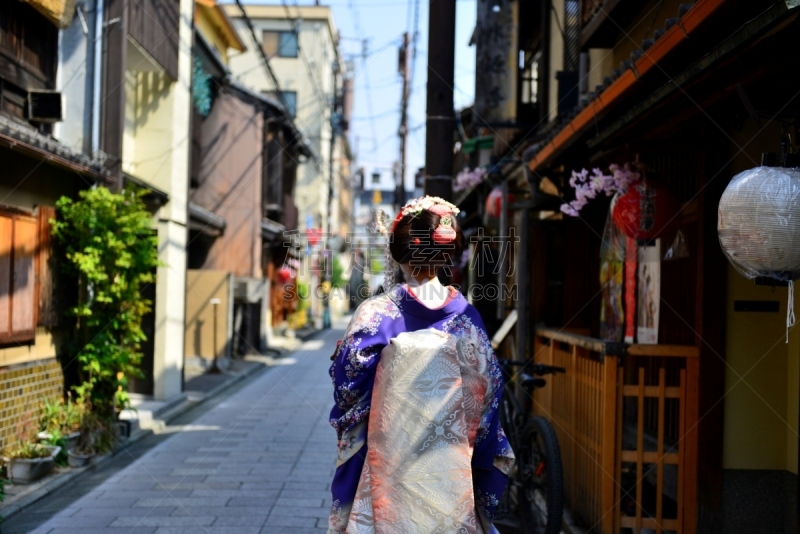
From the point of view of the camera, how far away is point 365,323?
3.56m

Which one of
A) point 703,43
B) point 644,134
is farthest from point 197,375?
point 703,43

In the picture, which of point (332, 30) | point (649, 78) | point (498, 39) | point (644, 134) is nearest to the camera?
point (649, 78)

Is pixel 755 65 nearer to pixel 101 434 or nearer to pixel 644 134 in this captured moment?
pixel 644 134

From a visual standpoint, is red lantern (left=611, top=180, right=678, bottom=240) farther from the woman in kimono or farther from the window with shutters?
the window with shutters

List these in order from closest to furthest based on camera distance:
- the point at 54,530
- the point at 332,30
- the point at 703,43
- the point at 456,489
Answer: the point at 456,489 < the point at 703,43 < the point at 54,530 < the point at 332,30

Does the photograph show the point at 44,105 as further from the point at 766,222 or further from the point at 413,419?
the point at 766,222

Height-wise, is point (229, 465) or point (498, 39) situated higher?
point (498, 39)

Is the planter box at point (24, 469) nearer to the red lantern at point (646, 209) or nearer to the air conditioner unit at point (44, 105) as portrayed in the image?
the air conditioner unit at point (44, 105)

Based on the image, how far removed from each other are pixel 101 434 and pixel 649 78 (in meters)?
7.43

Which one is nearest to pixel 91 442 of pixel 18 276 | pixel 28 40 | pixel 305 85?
pixel 18 276

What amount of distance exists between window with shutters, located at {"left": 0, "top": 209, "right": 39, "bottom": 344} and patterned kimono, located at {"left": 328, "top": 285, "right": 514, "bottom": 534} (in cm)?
583

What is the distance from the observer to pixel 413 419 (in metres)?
3.46

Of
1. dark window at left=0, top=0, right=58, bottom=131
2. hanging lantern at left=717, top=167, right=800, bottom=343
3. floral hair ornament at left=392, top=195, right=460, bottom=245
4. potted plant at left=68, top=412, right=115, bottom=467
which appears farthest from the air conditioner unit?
hanging lantern at left=717, top=167, right=800, bottom=343

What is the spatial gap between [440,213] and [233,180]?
68.7 ft
